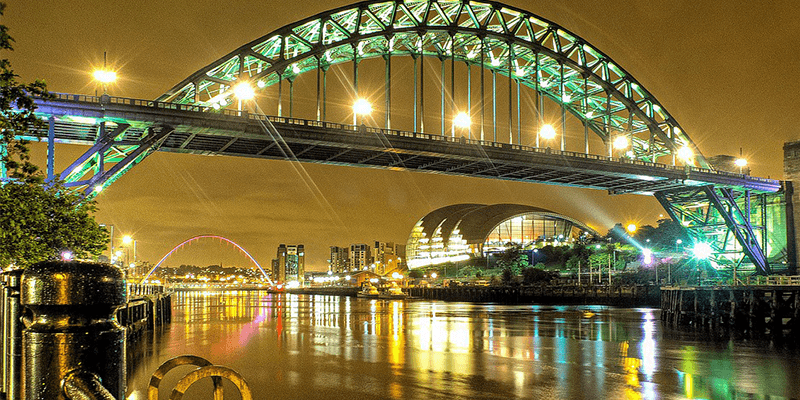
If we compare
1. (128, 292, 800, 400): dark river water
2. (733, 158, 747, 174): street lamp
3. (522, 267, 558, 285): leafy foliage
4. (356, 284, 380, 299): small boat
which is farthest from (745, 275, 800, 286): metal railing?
(356, 284, 380, 299): small boat

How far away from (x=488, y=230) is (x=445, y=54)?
102773 millimetres

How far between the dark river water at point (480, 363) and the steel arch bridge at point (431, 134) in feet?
48.2

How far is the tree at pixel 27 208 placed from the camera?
11.6 m

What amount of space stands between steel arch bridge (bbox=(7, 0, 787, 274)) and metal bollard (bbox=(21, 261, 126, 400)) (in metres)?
39.8

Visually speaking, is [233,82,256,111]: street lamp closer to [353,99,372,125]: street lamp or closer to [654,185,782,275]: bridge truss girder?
[353,99,372,125]: street lamp

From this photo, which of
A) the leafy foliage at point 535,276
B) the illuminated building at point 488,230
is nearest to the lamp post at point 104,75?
the leafy foliage at point 535,276

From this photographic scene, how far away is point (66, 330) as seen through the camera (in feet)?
9.78

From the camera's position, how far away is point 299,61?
55.7 m

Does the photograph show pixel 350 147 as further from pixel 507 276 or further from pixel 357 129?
pixel 507 276

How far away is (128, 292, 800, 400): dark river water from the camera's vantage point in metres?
19.0

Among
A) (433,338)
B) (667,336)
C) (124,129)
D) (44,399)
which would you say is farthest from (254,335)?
(44,399)

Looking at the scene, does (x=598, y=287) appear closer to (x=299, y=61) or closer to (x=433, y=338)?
(x=299, y=61)

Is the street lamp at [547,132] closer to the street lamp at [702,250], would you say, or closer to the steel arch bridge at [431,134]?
the steel arch bridge at [431,134]

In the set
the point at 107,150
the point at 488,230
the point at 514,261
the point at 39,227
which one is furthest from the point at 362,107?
the point at 488,230
